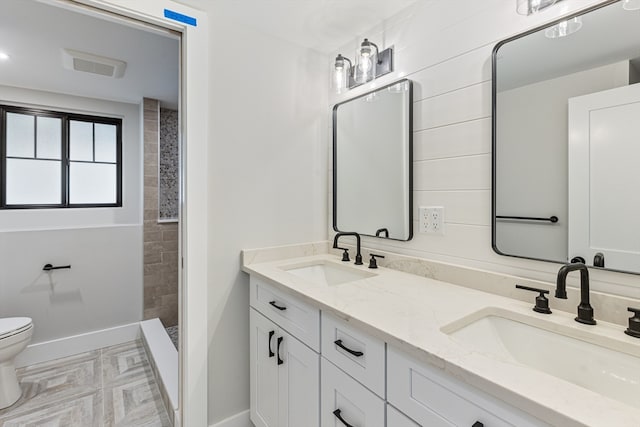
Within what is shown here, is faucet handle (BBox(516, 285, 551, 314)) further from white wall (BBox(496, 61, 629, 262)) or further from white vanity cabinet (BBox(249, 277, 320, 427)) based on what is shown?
white vanity cabinet (BBox(249, 277, 320, 427))

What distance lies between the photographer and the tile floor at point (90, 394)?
A: 1.78 metres

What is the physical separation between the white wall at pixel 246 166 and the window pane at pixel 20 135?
7.47ft

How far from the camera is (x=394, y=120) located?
61.0 inches

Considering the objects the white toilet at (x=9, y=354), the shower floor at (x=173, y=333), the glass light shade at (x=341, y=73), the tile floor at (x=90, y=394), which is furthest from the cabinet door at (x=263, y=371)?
the white toilet at (x=9, y=354)

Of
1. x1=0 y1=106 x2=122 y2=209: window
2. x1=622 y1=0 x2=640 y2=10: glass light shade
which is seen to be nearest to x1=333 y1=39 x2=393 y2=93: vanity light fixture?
x1=622 y1=0 x2=640 y2=10: glass light shade

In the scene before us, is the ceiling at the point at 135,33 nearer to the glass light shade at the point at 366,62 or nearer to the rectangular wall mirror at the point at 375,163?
the glass light shade at the point at 366,62

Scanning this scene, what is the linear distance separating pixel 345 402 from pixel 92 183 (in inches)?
122

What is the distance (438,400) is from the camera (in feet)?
2.31

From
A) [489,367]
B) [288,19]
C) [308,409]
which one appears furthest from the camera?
[288,19]

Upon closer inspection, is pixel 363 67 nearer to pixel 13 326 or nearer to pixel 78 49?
pixel 78 49

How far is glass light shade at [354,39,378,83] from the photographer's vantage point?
1.57 metres

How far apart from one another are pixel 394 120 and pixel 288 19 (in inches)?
30.4

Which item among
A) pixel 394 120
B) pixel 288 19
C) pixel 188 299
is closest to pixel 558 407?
pixel 394 120

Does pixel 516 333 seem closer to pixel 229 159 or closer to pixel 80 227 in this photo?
pixel 229 159
